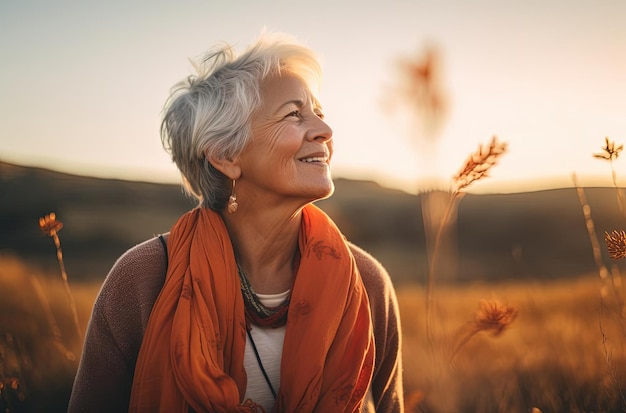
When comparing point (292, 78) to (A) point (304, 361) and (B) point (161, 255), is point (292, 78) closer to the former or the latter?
(B) point (161, 255)

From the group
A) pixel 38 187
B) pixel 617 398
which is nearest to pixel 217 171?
pixel 617 398

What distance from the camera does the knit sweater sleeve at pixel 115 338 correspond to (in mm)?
2668

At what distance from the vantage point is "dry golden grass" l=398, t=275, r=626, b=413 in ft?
9.36

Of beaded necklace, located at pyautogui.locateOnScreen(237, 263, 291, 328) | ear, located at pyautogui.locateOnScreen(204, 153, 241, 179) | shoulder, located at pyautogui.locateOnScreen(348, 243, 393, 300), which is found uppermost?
ear, located at pyautogui.locateOnScreen(204, 153, 241, 179)

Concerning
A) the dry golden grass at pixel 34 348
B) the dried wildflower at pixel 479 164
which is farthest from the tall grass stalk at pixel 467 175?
the dry golden grass at pixel 34 348

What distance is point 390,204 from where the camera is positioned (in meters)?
19.3

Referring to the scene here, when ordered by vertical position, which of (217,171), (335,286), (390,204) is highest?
(390,204)

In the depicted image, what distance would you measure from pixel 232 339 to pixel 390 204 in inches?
664

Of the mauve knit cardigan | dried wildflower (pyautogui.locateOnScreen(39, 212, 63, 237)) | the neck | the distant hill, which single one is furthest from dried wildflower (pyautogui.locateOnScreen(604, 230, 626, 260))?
the distant hill

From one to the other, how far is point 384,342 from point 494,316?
0.56 metres

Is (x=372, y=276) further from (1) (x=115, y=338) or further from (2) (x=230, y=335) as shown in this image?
(1) (x=115, y=338)

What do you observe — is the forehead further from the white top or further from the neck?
the white top

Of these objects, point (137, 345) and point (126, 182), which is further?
point (126, 182)

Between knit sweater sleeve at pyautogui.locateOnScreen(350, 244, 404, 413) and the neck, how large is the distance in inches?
15.9
